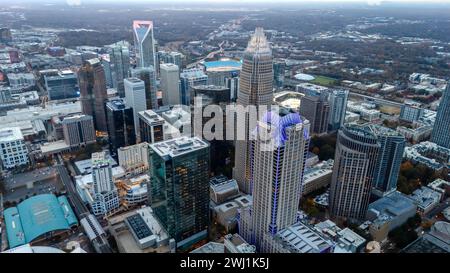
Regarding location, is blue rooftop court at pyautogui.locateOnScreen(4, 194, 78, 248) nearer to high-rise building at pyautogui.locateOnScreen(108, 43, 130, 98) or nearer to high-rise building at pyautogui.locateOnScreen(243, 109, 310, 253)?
high-rise building at pyautogui.locateOnScreen(243, 109, 310, 253)

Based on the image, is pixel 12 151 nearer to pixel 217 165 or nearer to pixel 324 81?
pixel 217 165

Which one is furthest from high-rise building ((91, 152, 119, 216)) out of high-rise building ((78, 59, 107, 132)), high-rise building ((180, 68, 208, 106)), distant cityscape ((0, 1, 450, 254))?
high-rise building ((180, 68, 208, 106))

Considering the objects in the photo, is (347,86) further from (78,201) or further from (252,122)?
(78,201)

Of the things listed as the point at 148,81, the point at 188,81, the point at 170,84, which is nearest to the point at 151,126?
the point at 148,81

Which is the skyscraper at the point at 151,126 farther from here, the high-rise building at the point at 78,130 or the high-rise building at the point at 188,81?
the high-rise building at the point at 188,81

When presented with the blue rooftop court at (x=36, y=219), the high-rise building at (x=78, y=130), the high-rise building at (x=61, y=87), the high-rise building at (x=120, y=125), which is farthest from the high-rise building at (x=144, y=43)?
the blue rooftop court at (x=36, y=219)

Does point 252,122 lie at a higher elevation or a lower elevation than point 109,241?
higher

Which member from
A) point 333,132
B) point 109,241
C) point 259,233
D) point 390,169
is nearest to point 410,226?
point 390,169
